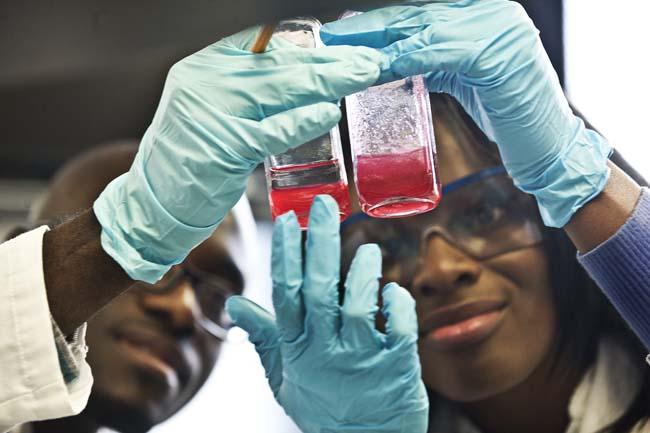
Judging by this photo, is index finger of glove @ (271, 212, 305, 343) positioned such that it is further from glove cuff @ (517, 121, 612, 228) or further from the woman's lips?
the woman's lips

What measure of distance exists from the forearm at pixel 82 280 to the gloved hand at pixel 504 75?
1.69 ft

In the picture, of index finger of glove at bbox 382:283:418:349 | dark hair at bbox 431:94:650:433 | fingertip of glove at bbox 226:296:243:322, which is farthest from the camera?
dark hair at bbox 431:94:650:433

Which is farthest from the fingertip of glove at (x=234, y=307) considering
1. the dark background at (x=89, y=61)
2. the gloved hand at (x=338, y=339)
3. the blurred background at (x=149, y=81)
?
the dark background at (x=89, y=61)

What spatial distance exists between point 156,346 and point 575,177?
1045 millimetres

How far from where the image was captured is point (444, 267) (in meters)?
1.71

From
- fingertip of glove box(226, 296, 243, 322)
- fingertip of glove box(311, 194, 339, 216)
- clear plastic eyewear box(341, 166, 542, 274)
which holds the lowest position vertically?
clear plastic eyewear box(341, 166, 542, 274)

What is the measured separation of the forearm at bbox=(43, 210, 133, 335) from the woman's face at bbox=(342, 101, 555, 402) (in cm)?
66

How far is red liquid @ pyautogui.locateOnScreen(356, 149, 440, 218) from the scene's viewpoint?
3.68ft

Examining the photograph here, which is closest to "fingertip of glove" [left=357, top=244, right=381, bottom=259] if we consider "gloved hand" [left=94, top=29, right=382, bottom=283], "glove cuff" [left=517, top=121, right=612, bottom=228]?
"gloved hand" [left=94, top=29, right=382, bottom=283]

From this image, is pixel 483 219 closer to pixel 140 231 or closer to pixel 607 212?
pixel 607 212

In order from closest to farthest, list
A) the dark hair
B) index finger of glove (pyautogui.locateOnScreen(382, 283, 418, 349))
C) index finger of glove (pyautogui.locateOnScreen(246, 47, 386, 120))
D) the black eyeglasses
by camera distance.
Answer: index finger of glove (pyautogui.locateOnScreen(246, 47, 386, 120)), index finger of glove (pyautogui.locateOnScreen(382, 283, 418, 349)), the dark hair, the black eyeglasses

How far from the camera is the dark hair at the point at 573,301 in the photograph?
167 centimetres

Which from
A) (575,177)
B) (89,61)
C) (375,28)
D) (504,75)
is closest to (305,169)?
(375,28)

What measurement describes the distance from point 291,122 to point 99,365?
3.20ft
